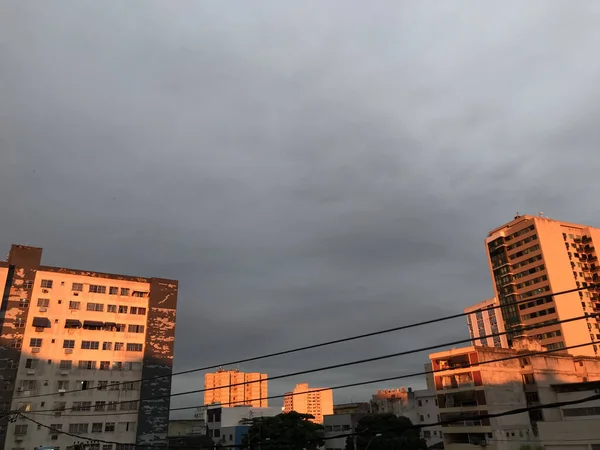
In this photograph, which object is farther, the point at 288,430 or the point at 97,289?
the point at 97,289

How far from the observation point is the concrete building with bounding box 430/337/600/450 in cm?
6159

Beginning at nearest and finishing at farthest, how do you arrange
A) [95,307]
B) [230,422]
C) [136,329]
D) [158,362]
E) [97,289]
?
[95,307] < [97,289] < [158,362] < [136,329] < [230,422]

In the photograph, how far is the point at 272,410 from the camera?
11981cm

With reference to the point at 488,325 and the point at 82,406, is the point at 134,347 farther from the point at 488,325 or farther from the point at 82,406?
the point at 488,325

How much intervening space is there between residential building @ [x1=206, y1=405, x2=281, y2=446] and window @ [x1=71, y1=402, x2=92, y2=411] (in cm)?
3852

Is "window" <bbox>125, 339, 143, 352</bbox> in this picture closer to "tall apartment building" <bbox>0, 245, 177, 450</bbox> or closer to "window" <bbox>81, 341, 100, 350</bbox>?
"tall apartment building" <bbox>0, 245, 177, 450</bbox>

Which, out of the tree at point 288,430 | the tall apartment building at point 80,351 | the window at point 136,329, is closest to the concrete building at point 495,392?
the tree at point 288,430

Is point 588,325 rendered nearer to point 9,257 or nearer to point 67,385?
point 67,385

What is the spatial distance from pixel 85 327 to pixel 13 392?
41.3 feet

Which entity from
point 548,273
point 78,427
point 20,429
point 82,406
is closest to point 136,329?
point 82,406

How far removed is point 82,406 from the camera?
69.6 metres

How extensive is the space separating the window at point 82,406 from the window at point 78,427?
206cm

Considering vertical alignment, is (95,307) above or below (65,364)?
above

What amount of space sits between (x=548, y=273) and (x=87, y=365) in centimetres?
8987
